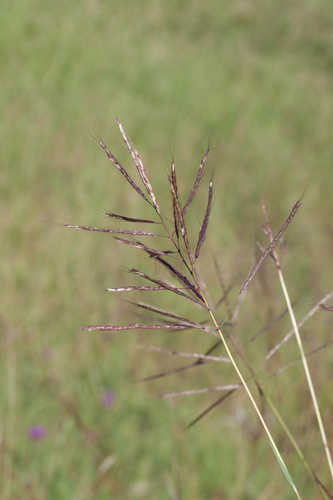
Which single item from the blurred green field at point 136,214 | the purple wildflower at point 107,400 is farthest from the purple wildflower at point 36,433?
the purple wildflower at point 107,400

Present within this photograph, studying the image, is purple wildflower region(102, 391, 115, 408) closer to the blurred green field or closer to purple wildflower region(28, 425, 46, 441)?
the blurred green field

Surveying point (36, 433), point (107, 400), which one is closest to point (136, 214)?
point (107, 400)

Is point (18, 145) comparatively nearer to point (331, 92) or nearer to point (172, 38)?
point (172, 38)

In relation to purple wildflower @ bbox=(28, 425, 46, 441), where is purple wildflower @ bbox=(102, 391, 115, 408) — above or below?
above

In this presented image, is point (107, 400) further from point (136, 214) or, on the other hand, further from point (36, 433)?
point (136, 214)

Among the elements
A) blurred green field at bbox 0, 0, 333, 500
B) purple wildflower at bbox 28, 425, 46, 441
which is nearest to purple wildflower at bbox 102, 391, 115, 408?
blurred green field at bbox 0, 0, 333, 500

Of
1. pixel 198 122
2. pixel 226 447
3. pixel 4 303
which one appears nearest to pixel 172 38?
pixel 198 122
